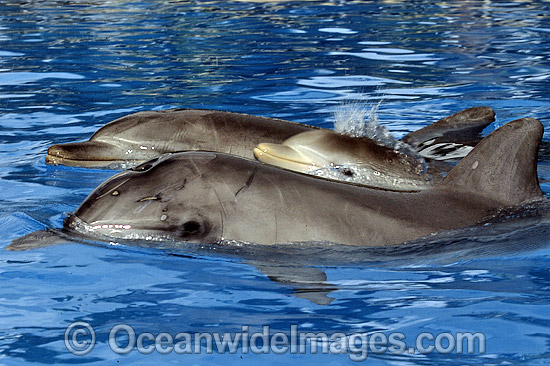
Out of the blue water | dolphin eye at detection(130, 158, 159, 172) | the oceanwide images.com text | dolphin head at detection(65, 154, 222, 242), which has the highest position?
dolphin eye at detection(130, 158, 159, 172)

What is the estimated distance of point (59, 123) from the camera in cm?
922

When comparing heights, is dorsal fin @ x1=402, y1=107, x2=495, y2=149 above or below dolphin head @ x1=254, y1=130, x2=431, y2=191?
below

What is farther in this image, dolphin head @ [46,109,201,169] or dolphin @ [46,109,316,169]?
dolphin head @ [46,109,201,169]

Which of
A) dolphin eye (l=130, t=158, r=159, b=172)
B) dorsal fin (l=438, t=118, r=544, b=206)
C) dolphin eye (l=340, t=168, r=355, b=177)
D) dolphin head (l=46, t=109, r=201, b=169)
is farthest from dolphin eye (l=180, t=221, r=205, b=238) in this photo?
dolphin head (l=46, t=109, r=201, b=169)

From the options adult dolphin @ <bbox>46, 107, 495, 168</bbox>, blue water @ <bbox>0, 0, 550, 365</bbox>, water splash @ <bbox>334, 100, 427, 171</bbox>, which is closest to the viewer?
blue water @ <bbox>0, 0, 550, 365</bbox>

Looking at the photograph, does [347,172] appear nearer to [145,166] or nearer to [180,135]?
[180,135]

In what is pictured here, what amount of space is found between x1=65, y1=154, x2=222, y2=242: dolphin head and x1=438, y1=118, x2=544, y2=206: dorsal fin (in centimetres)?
140

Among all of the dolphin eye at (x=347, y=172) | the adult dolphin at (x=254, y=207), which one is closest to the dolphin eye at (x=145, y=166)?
the adult dolphin at (x=254, y=207)

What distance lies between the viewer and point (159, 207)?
4613 millimetres

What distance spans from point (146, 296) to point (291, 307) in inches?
28.8

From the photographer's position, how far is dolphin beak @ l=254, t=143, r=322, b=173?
635 cm

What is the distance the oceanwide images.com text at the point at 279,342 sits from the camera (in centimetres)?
362

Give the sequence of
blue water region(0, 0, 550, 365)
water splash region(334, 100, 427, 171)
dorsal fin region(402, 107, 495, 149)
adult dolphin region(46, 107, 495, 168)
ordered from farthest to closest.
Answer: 1. dorsal fin region(402, 107, 495, 149)
2. adult dolphin region(46, 107, 495, 168)
3. water splash region(334, 100, 427, 171)
4. blue water region(0, 0, 550, 365)

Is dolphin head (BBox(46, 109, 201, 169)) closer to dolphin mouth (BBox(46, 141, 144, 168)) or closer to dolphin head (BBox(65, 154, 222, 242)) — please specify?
dolphin mouth (BBox(46, 141, 144, 168))
